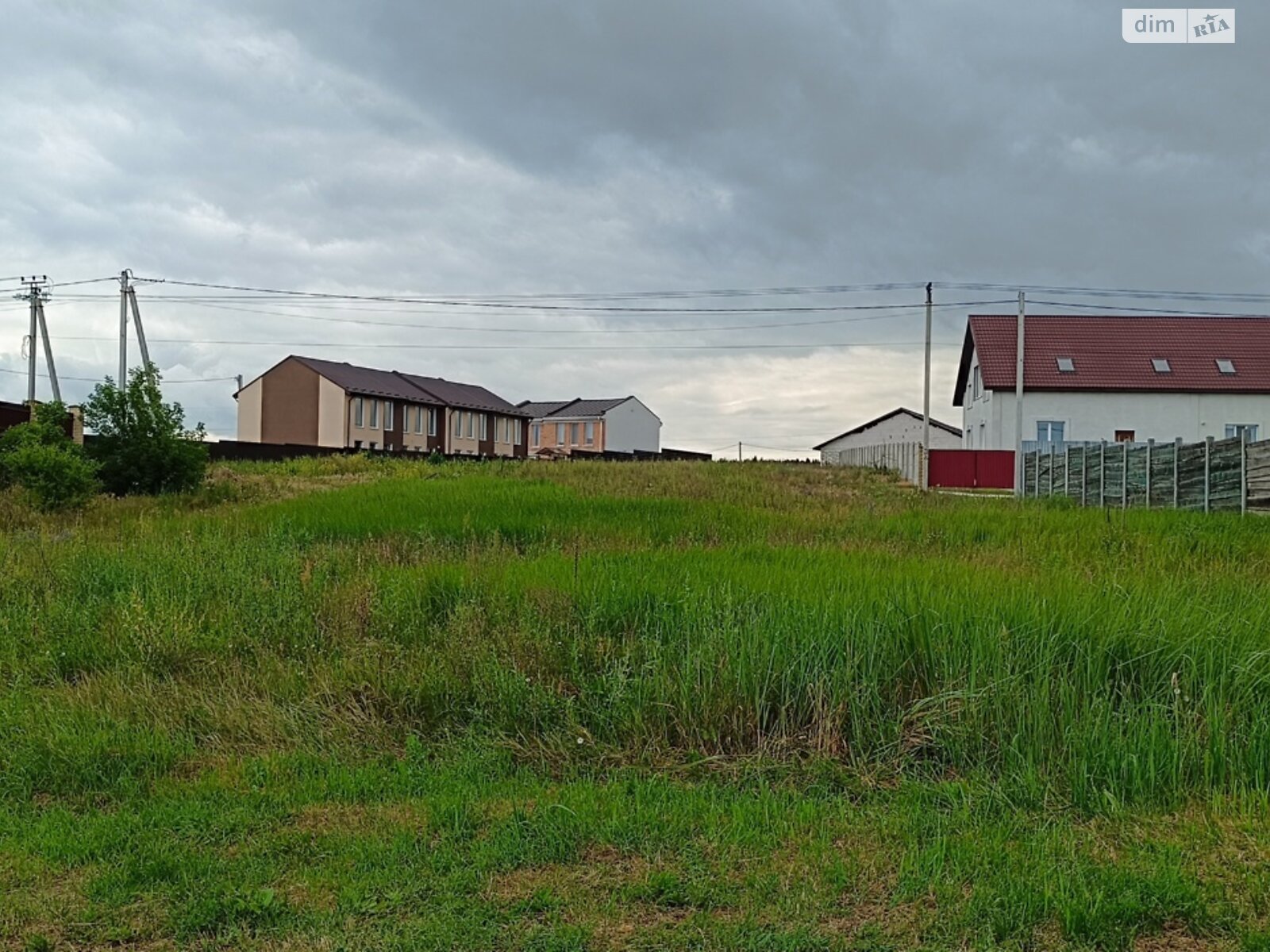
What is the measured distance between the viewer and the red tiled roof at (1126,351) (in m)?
43.2

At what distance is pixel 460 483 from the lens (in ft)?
70.4

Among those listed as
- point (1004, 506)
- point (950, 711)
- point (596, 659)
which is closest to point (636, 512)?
point (1004, 506)

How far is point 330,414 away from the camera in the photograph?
59.2 m

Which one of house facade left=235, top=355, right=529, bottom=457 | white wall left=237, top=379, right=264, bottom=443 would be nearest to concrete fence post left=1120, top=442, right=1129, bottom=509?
house facade left=235, top=355, right=529, bottom=457

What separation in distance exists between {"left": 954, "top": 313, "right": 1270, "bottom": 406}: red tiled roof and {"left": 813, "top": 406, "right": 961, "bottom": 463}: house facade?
71.2 feet

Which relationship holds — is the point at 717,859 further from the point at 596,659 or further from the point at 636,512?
the point at 636,512

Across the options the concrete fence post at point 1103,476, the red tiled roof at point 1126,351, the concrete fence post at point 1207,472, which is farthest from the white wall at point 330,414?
the concrete fence post at point 1207,472

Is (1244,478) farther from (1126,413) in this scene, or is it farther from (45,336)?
(45,336)

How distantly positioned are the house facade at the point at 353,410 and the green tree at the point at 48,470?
1527 inches

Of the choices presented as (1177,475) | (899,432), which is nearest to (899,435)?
(899,432)

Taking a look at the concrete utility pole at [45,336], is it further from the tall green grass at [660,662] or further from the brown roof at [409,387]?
the tall green grass at [660,662]

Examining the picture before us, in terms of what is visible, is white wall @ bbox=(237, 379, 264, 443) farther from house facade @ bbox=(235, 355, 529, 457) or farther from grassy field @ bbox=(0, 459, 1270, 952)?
grassy field @ bbox=(0, 459, 1270, 952)

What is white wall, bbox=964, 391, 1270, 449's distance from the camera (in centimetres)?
4288

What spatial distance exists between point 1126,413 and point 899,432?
31116mm
